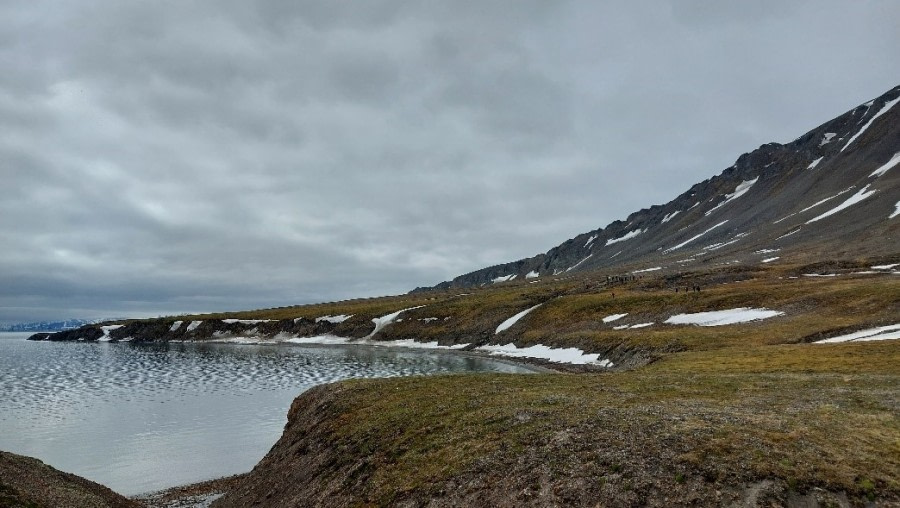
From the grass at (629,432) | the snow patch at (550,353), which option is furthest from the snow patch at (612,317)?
the grass at (629,432)

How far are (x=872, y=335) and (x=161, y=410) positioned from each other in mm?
74792

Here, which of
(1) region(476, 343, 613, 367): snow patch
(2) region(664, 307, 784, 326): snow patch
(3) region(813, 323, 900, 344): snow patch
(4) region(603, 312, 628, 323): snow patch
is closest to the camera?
(3) region(813, 323, 900, 344): snow patch

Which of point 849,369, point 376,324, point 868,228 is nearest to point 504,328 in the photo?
point 376,324

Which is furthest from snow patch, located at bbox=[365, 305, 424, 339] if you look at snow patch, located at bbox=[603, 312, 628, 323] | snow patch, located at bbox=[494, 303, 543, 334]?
snow patch, located at bbox=[603, 312, 628, 323]

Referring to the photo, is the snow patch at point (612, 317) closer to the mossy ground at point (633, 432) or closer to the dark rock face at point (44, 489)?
the mossy ground at point (633, 432)

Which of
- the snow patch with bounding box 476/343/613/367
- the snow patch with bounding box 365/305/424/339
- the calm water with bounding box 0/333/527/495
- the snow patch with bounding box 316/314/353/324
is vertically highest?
the snow patch with bounding box 316/314/353/324

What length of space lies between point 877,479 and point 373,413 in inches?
863

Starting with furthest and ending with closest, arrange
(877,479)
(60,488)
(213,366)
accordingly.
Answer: (213,366) → (60,488) → (877,479)

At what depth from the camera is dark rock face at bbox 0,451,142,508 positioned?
2288 cm

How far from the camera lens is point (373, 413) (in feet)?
97.1

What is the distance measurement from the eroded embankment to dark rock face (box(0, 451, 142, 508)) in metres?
6.35

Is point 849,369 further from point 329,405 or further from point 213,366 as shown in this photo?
point 213,366

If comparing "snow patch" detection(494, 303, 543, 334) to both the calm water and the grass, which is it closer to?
the calm water

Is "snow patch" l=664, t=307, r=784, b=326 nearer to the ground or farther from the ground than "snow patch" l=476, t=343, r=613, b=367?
farther from the ground
